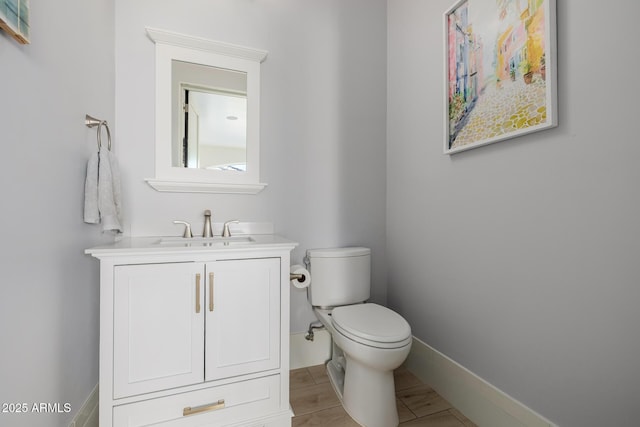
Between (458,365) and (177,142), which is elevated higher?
(177,142)

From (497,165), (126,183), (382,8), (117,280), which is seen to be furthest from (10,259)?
(382,8)

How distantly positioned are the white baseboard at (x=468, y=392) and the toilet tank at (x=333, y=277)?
537mm

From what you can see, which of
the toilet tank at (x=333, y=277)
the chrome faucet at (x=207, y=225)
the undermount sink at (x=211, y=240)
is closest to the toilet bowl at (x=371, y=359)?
the toilet tank at (x=333, y=277)

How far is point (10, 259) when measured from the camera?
76cm

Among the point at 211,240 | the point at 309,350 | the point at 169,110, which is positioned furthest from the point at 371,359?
the point at 169,110

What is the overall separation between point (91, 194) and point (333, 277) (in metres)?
1.26

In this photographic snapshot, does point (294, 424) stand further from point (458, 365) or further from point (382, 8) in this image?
point (382, 8)

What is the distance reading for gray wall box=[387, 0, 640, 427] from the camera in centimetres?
89

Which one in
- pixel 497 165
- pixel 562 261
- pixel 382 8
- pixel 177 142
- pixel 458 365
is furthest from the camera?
pixel 382 8

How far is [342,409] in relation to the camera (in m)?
1.47

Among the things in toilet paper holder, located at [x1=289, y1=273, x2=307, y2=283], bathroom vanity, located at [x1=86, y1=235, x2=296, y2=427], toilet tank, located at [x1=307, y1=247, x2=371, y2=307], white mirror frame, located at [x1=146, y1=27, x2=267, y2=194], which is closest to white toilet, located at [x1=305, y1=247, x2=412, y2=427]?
toilet tank, located at [x1=307, y1=247, x2=371, y2=307]

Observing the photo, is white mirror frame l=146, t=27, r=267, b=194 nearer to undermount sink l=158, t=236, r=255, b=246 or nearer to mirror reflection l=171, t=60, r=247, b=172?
mirror reflection l=171, t=60, r=247, b=172

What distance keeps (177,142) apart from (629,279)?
6.51 ft

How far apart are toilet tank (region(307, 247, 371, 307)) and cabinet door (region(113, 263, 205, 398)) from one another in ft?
2.37
